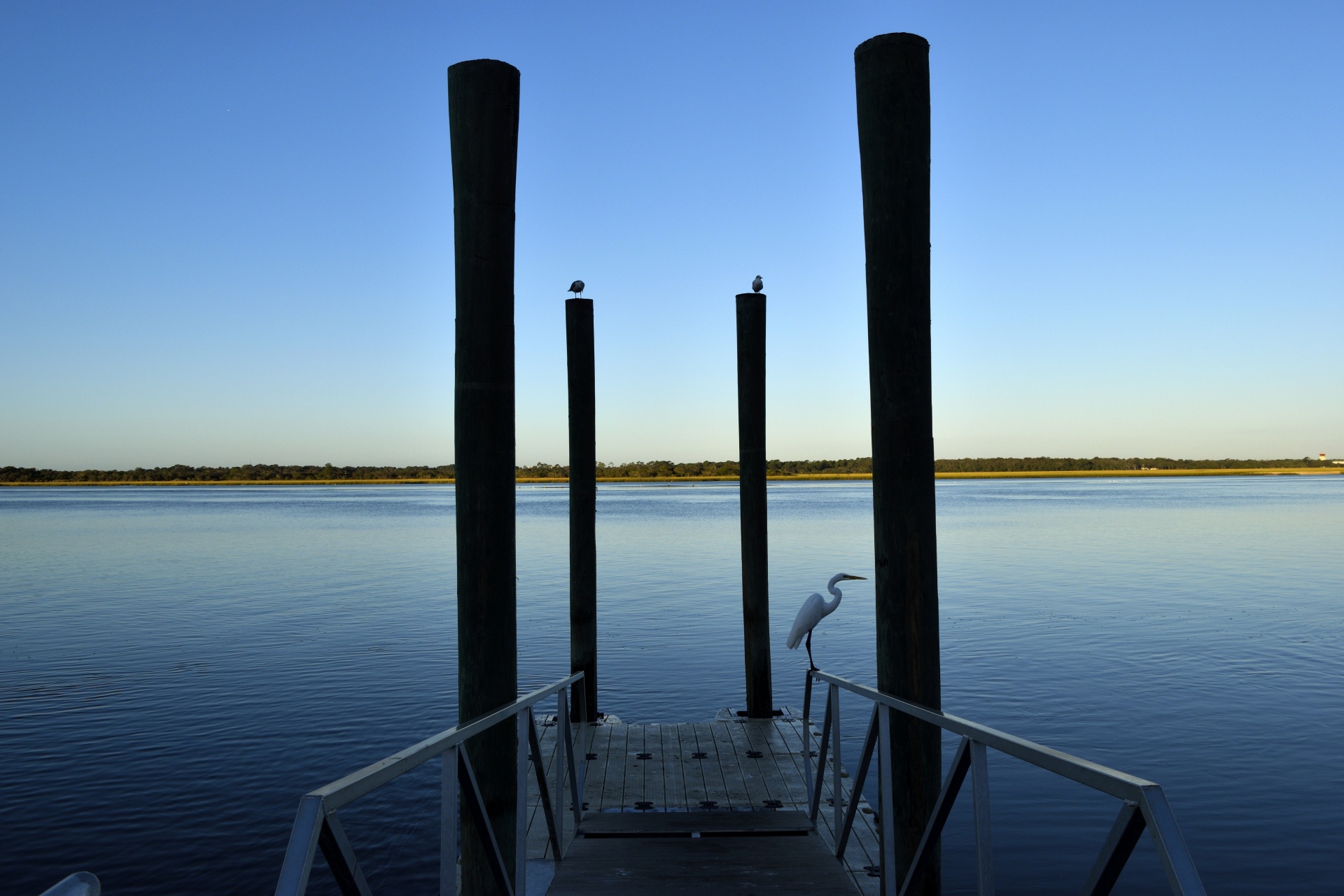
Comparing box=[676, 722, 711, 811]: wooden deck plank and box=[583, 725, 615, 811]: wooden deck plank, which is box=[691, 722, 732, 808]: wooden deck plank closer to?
box=[676, 722, 711, 811]: wooden deck plank

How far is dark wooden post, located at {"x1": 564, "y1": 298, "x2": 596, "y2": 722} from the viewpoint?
33.2ft

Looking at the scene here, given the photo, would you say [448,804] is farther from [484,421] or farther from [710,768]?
[710,768]

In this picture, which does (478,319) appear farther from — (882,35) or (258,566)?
(258,566)

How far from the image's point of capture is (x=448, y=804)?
3.41 metres

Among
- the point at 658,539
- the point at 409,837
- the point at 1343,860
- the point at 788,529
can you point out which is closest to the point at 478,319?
the point at 409,837

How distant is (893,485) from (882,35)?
2.03 metres

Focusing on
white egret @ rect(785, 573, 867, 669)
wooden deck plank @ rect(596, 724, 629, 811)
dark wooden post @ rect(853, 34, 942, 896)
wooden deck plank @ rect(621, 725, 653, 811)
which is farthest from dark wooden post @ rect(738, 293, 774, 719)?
→ dark wooden post @ rect(853, 34, 942, 896)

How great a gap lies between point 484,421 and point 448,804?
5.89 ft

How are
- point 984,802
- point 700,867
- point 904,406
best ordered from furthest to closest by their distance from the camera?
point 700,867, point 904,406, point 984,802

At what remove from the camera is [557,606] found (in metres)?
22.6

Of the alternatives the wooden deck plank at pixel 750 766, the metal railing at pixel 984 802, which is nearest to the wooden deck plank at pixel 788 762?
the wooden deck plank at pixel 750 766

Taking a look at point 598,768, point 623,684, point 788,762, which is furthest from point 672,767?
point 623,684

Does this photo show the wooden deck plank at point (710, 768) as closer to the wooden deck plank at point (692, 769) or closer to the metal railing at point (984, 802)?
Result: the wooden deck plank at point (692, 769)

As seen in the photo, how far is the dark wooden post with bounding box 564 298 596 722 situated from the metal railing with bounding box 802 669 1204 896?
4.48 meters
